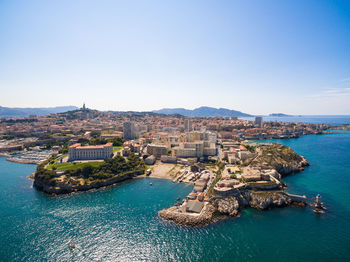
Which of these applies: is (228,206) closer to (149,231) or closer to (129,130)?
(149,231)

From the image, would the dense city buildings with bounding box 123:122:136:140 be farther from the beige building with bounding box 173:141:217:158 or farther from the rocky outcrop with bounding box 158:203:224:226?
the rocky outcrop with bounding box 158:203:224:226

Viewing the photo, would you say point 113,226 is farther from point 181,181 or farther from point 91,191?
point 181,181

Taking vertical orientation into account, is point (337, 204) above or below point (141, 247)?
above

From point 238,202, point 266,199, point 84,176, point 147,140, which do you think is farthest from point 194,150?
point 84,176

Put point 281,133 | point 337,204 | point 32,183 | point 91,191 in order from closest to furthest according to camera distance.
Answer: point 337,204 < point 91,191 < point 32,183 < point 281,133

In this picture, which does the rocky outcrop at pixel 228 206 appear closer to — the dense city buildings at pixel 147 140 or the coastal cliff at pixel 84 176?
the dense city buildings at pixel 147 140

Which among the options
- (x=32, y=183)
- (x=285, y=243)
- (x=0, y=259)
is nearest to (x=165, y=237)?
(x=285, y=243)
